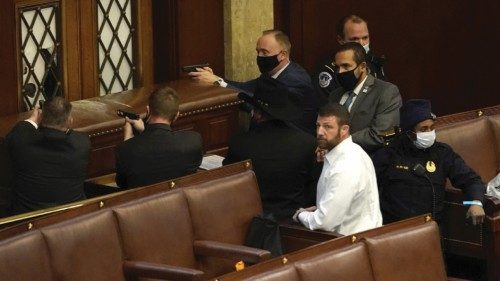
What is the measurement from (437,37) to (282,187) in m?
3.95

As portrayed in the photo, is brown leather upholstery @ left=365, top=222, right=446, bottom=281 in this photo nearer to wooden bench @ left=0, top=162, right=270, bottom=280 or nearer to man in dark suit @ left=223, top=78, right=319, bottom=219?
wooden bench @ left=0, top=162, right=270, bottom=280

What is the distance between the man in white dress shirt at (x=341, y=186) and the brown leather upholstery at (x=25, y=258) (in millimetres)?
1559

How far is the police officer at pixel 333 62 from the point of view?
9234mm

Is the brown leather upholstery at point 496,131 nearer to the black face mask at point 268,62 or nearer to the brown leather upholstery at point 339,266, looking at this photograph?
Result: the black face mask at point 268,62

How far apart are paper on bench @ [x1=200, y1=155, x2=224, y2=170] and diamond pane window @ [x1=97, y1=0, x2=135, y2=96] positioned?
1224 millimetres

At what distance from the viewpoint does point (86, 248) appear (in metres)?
6.65

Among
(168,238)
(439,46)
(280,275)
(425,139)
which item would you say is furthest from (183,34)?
(280,275)

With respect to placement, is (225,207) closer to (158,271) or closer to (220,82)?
(158,271)

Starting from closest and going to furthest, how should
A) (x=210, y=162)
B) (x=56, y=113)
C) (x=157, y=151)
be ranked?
1. (x=56, y=113)
2. (x=157, y=151)
3. (x=210, y=162)

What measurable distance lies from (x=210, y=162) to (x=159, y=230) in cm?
154

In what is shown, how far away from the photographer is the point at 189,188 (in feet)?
23.7

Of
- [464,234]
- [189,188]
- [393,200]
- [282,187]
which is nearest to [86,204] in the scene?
[189,188]

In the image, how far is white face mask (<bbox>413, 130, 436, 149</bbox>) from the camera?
25.6 feet

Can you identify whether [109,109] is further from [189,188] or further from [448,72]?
[448,72]
